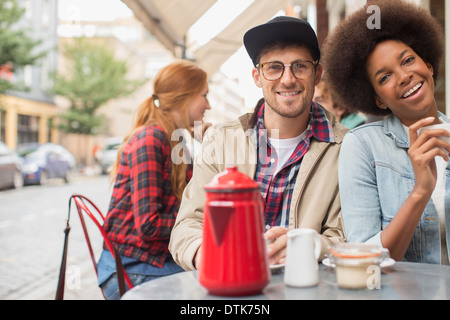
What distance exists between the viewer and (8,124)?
23.4 m

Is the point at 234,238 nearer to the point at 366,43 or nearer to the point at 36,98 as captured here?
the point at 366,43

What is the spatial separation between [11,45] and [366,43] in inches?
690

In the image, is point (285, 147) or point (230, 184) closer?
point (230, 184)

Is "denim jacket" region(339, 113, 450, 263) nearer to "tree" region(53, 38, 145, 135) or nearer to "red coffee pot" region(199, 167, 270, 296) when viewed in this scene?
"red coffee pot" region(199, 167, 270, 296)

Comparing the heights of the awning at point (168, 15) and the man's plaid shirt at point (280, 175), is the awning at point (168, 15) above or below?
above

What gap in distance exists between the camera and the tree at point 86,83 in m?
26.2

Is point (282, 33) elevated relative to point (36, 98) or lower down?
lower down

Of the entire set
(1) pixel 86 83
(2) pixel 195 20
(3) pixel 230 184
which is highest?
(1) pixel 86 83

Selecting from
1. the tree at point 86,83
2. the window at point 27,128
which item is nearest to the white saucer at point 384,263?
the window at point 27,128

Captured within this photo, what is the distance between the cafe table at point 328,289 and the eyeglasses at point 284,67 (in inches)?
34.9

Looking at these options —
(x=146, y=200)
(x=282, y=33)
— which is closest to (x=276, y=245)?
(x=282, y=33)

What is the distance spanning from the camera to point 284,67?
192 cm

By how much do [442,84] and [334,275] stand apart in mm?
2944

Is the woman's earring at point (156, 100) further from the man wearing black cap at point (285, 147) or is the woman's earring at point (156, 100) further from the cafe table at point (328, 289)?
the cafe table at point (328, 289)
